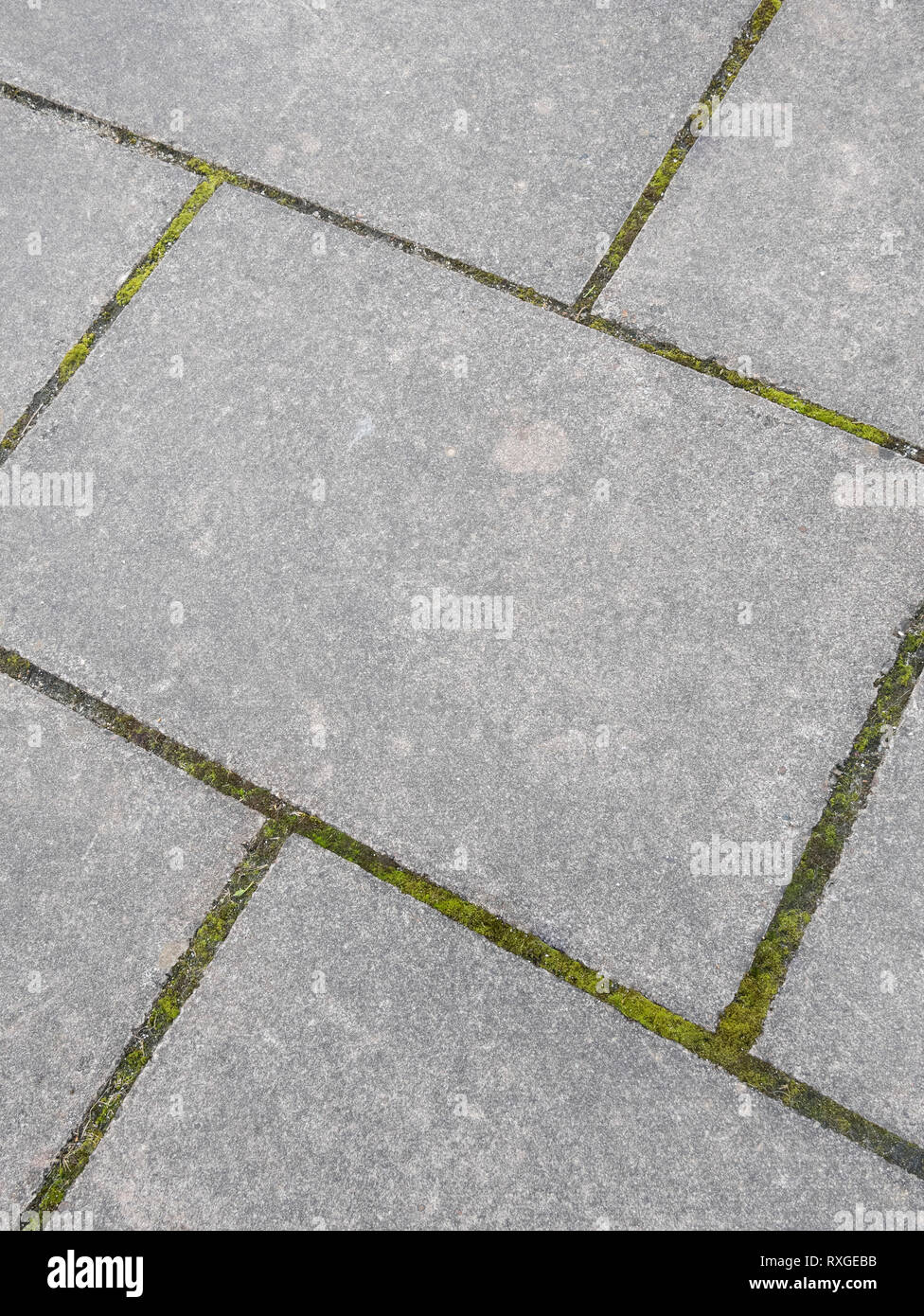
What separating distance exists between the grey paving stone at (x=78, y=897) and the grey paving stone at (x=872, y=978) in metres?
1.44

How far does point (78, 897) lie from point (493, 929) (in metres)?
1.07

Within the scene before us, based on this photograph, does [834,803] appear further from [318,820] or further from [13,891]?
[13,891]

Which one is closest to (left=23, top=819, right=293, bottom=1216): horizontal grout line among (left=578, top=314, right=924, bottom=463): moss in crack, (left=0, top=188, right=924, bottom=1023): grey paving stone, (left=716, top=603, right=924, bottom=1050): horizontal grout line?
(left=0, top=188, right=924, bottom=1023): grey paving stone

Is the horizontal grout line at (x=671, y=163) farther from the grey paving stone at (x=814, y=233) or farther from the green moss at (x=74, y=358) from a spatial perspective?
the green moss at (x=74, y=358)

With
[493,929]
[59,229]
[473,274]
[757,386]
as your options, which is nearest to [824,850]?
[493,929]

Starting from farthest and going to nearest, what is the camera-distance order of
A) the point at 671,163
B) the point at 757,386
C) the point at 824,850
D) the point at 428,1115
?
the point at 671,163
the point at 757,386
the point at 824,850
the point at 428,1115

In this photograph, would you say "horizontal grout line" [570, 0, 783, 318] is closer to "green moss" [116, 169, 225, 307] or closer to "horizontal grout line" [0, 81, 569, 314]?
"horizontal grout line" [0, 81, 569, 314]

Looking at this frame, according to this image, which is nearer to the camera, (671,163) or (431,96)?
(671,163)

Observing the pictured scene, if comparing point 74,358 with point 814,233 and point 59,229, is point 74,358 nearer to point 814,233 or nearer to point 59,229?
point 59,229

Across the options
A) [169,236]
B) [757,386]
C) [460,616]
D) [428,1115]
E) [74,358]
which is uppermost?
[169,236]

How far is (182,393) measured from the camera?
2873 mm

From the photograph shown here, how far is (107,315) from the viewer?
9.81 ft

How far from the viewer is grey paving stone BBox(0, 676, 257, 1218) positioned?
235cm
